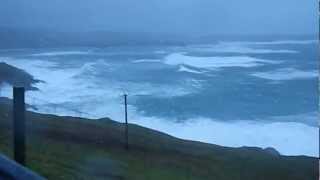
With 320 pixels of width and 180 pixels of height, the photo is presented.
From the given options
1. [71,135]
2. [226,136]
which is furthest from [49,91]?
[71,135]

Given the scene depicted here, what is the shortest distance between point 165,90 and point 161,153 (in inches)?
1867

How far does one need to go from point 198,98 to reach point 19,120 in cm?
6206

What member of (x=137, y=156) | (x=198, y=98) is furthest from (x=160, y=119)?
(x=137, y=156)

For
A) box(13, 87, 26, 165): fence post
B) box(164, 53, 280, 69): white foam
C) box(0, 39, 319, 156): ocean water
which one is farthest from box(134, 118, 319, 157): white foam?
box(164, 53, 280, 69): white foam

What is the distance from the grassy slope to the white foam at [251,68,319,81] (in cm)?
6146

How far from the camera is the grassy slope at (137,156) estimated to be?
1772 cm

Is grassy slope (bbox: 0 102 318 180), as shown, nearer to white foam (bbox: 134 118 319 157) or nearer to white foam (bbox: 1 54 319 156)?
white foam (bbox: 1 54 319 156)

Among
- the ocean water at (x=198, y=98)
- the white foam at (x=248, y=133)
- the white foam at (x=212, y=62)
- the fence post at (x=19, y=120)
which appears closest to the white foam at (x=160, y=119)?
the white foam at (x=248, y=133)

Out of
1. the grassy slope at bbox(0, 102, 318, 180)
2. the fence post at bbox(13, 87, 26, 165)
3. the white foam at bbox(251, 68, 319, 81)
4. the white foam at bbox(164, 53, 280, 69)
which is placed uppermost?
the white foam at bbox(164, 53, 280, 69)

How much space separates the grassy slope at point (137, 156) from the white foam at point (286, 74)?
61462 millimetres

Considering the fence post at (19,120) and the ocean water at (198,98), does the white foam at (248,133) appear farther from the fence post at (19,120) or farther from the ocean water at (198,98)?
the fence post at (19,120)

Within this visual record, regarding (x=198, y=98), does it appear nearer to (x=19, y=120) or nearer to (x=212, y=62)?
(x=212, y=62)

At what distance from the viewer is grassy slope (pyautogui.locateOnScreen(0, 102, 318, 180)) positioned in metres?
17.7

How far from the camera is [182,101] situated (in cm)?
6438
